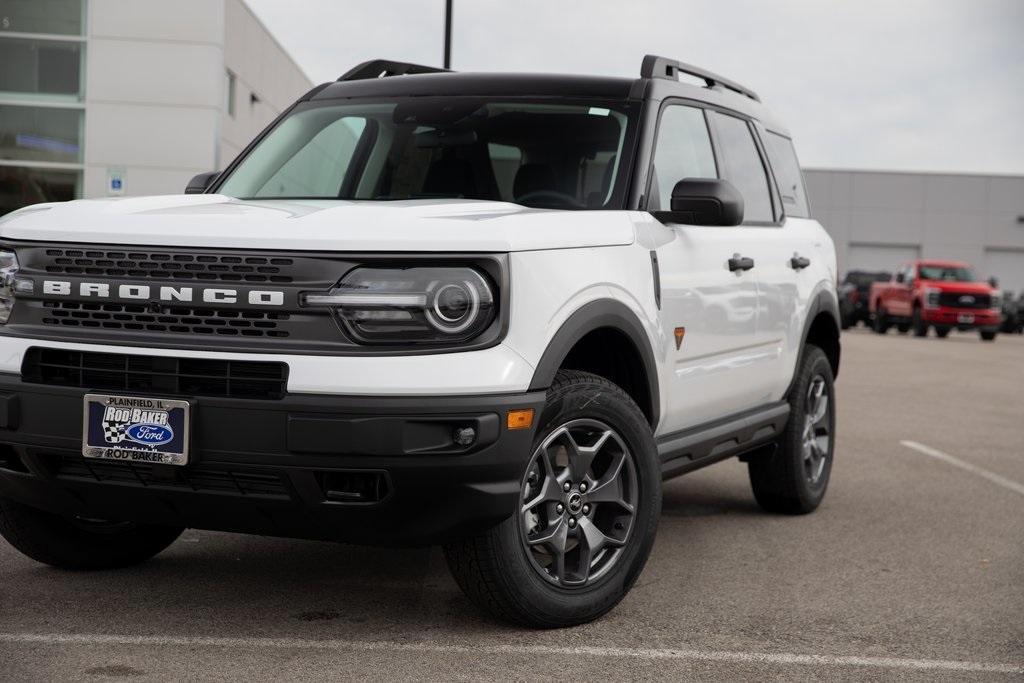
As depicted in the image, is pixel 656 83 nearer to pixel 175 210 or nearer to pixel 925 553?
pixel 175 210

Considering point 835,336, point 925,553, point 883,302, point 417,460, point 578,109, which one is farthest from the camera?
point 883,302

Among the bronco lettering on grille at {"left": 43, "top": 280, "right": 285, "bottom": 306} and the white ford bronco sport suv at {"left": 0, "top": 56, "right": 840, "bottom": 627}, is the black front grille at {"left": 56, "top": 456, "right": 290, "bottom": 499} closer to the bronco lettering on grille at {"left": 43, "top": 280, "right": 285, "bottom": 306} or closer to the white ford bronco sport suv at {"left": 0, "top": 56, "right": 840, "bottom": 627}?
the white ford bronco sport suv at {"left": 0, "top": 56, "right": 840, "bottom": 627}

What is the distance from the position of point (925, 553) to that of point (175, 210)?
363cm

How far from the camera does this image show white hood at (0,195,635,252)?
12.2ft

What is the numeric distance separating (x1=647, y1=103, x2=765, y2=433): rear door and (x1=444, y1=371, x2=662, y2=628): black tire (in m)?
0.49

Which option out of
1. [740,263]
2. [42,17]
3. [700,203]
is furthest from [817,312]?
[42,17]

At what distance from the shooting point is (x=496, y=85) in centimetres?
529

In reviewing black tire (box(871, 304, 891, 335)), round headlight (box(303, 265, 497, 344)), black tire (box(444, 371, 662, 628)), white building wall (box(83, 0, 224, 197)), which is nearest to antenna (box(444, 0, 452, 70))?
white building wall (box(83, 0, 224, 197))

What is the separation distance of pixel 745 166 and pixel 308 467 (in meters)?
3.11

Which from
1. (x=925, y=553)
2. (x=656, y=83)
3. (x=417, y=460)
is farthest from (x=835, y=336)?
(x=417, y=460)

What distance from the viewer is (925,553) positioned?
232 inches

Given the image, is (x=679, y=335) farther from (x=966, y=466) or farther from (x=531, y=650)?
(x=966, y=466)

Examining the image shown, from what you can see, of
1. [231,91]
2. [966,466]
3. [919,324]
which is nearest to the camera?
[966,466]

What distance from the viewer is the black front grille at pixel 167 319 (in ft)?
12.2
